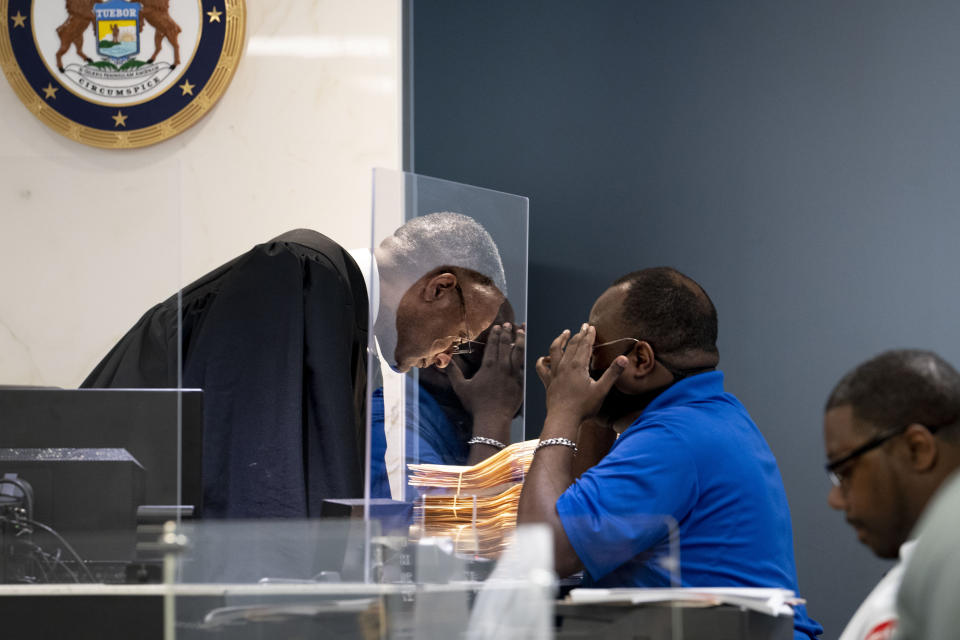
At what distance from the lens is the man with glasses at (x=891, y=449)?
1.18 metres

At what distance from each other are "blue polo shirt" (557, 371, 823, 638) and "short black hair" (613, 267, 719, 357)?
165 mm

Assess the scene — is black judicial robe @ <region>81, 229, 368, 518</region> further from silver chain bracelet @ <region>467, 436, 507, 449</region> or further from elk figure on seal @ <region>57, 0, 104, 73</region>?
elk figure on seal @ <region>57, 0, 104, 73</region>

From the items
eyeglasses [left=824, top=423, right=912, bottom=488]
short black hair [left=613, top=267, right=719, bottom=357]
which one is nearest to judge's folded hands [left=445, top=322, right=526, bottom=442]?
short black hair [left=613, top=267, right=719, bottom=357]

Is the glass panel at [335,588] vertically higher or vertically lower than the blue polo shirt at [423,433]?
lower

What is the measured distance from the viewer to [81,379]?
207cm

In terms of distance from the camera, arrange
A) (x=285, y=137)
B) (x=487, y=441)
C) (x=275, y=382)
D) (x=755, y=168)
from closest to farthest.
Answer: (x=487, y=441) → (x=275, y=382) → (x=755, y=168) → (x=285, y=137)

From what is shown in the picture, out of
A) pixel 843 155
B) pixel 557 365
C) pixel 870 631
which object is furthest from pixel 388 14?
pixel 870 631

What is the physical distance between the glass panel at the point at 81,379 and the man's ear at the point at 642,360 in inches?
31.3

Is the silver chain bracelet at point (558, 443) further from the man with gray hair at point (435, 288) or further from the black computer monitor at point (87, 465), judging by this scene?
the black computer monitor at point (87, 465)

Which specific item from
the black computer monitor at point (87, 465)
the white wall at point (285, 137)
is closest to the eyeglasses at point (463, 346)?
the black computer monitor at point (87, 465)

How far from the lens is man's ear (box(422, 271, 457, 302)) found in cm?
212

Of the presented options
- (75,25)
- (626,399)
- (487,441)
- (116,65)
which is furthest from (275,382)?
(75,25)

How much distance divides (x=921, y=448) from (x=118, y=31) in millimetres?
3156

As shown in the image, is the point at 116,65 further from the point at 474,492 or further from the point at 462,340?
the point at 474,492
